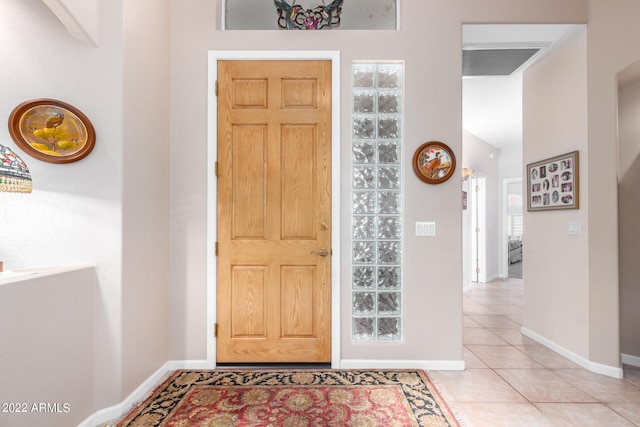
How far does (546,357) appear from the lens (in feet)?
9.14

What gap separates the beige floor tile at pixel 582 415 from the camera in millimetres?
1860

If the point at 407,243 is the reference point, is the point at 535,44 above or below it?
above

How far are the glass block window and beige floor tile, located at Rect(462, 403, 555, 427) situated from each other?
29.6 inches

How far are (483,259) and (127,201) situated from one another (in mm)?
6426

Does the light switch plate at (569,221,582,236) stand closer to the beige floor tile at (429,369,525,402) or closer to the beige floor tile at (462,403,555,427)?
the beige floor tile at (429,369,525,402)

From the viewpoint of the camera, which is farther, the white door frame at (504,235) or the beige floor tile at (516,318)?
the white door frame at (504,235)

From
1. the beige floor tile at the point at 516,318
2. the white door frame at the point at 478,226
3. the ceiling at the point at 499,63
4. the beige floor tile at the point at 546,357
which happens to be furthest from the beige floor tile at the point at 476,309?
the ceiling at the point at 499,63

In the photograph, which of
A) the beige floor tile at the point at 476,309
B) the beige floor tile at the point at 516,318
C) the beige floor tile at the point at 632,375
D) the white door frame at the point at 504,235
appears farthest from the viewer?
the white door frame at the point at 504,235

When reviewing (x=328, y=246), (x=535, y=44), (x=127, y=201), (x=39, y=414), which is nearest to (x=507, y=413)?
(x=328, y=246)

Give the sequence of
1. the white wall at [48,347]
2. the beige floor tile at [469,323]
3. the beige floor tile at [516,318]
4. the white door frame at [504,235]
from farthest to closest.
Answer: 1. the white door frame at [504,235]
2. the beige floor tile at [516,318]
3. the beige floor tile at [469,323]
4. the white wall at [48,347]

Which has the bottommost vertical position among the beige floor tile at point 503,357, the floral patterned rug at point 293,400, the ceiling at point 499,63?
the beige floor tile at point 503,357

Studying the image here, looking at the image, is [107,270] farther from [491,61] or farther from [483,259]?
[483,259]

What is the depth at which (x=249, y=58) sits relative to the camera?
2568 millimetres

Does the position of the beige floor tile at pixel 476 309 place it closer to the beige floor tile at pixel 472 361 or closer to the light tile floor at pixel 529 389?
the light tile floor at pixel 529 389
